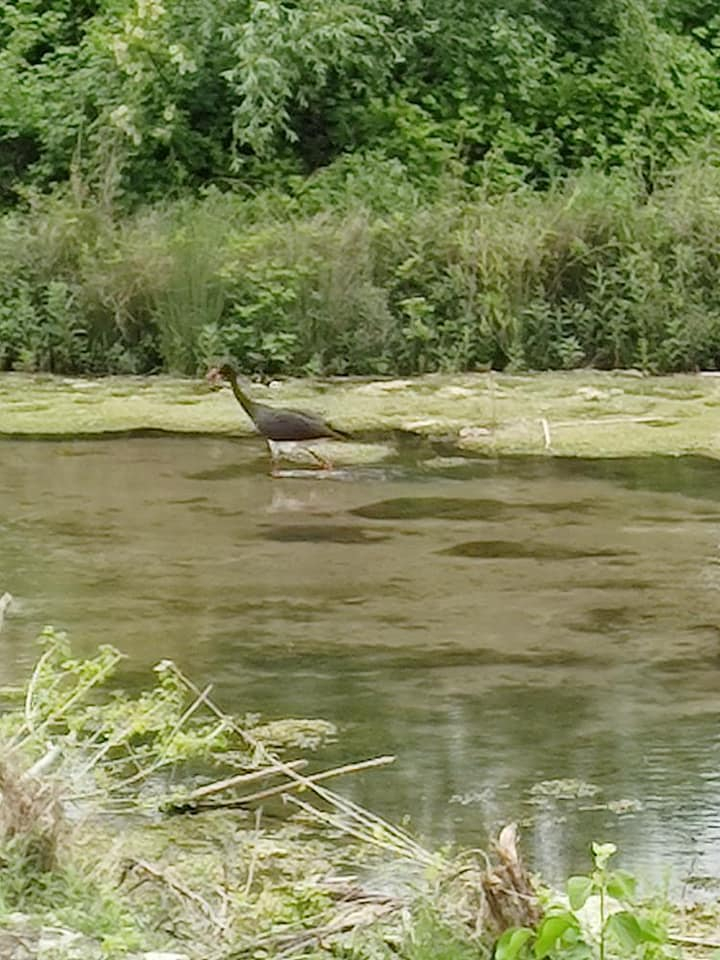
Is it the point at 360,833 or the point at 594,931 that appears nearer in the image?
the point at 594,931

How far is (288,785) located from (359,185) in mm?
8028

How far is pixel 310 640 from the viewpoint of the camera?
5926 millimetres

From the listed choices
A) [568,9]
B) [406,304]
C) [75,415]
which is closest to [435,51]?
[568,9]

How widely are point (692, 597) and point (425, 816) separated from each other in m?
2.15

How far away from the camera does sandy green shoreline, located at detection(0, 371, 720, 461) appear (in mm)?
8938

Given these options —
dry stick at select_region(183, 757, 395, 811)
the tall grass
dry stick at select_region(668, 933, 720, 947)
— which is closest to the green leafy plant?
dry stick at select_region(668, 933, 720, 947)

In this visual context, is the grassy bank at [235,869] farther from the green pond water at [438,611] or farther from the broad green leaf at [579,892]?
the green pond water at [438,611]

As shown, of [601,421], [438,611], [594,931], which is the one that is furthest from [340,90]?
[594,931]

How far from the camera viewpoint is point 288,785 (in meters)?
4.29

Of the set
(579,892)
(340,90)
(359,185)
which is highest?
(340,90)

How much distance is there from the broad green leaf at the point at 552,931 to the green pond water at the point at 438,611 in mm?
950

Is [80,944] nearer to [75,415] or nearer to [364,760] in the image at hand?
[364,760]

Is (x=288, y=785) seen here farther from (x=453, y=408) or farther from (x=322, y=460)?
(x=453, y=408)

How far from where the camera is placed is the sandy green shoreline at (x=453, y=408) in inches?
352
